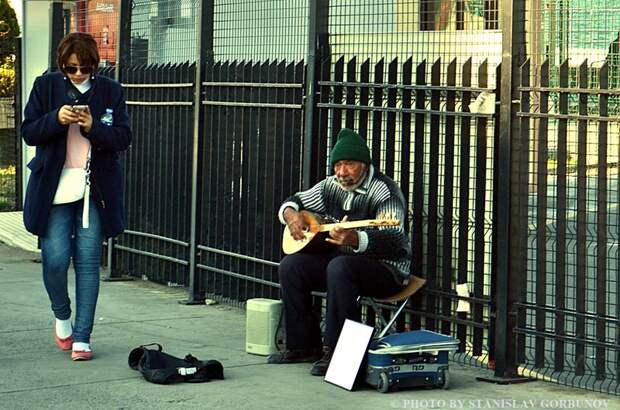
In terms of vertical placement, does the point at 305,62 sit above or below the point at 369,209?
above

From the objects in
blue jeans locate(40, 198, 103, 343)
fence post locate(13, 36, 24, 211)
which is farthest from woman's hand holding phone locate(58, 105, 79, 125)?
fence post locate(13, 36, 24, 211)

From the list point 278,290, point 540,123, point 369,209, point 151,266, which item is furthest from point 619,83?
point 151,266

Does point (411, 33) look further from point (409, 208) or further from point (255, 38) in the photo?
point (255, 38)

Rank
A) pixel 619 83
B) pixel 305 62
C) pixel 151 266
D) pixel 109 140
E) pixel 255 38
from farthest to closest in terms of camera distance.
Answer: pixel 151 266 → pixel 255 38 → pixel 305 62 → pixel 109 140 → pixel 619 83

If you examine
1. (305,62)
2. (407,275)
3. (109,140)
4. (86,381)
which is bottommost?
(86,381)

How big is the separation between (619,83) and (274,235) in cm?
328

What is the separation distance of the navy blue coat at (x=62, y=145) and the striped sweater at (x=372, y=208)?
3.41 ft

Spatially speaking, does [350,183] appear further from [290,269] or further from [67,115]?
[67,115]

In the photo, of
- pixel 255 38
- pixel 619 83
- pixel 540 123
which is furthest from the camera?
pixel 255 38

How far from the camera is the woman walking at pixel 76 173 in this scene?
→ 304 inches

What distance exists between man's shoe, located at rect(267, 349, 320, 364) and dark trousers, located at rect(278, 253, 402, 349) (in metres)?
0.03

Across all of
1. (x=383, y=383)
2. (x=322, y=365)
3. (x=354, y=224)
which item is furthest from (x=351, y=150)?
(x=383, y=383)

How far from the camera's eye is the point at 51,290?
7.97 meters

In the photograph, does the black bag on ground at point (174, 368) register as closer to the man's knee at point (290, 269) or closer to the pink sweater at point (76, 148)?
the man's knee at point (290, 269)
